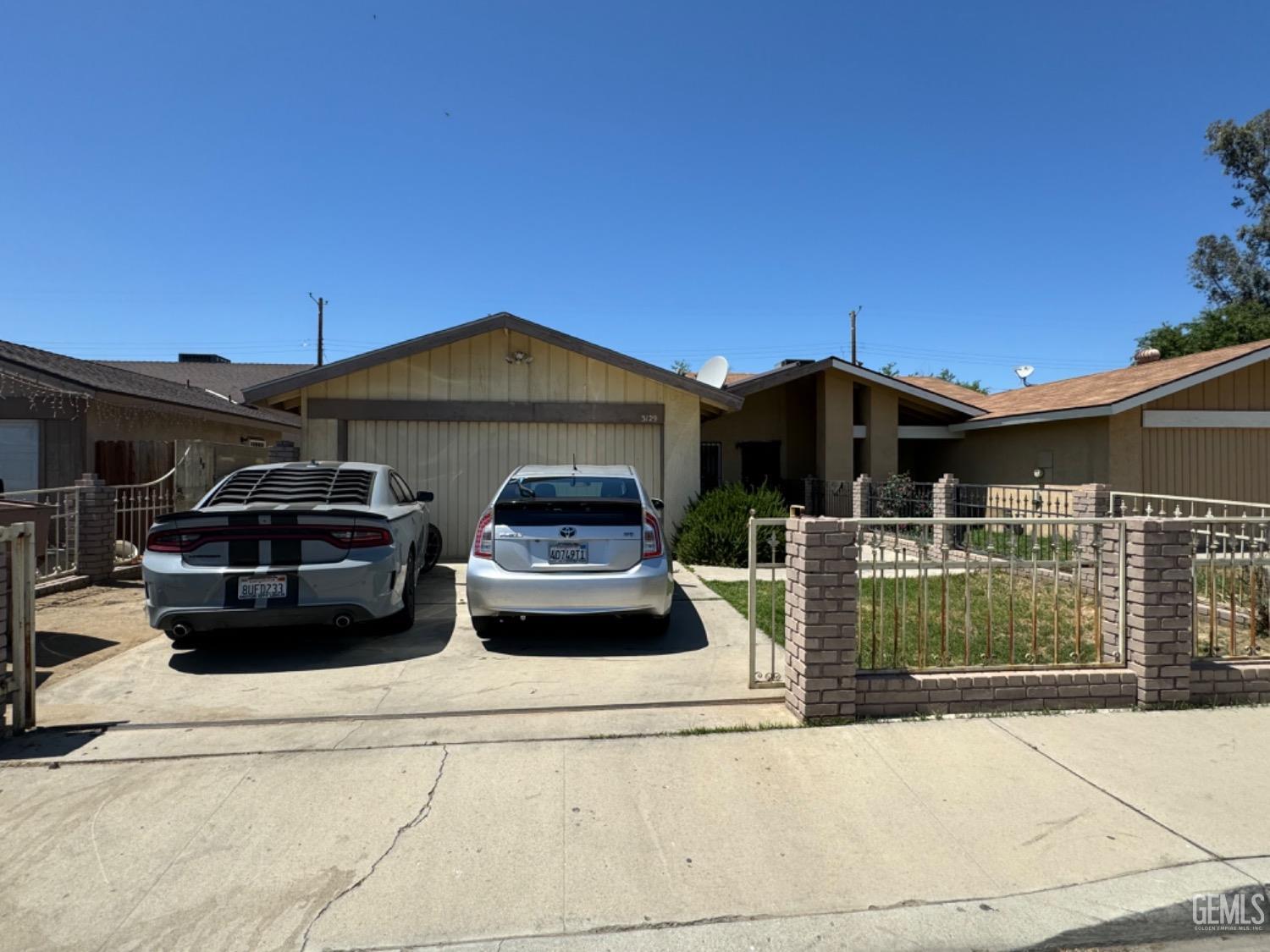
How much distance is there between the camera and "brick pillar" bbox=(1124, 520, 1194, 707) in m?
4.49

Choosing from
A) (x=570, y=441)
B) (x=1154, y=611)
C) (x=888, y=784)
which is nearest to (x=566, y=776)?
(x=888, y=784)

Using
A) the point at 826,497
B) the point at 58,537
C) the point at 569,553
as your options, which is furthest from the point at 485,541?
the point at 826,497

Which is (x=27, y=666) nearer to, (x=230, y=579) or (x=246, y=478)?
(x=230, y=579)

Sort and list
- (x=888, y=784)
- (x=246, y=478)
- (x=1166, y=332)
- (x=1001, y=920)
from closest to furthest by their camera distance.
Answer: (x=1001, y=920) < (x=888, y=784) < (x=246, y=478) < (x=1166, y=332)

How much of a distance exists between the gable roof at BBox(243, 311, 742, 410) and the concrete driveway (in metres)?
4.06

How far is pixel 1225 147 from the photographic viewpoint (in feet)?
104

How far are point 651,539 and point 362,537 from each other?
2292mm

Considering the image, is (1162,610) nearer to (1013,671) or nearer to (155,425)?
(1013,671)

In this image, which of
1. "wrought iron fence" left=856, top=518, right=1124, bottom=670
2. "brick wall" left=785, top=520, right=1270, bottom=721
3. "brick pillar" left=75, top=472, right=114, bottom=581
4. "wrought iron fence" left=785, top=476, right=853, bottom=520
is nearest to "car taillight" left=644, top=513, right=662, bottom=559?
Answer: "brick wall" left=785, top=520, right=1270, bottom=721

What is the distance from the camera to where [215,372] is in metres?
29.7

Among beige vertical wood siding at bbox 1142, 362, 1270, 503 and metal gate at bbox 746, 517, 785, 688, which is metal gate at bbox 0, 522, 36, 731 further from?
beige vertical wood siding at bbox 1142, 362, 1270, 503

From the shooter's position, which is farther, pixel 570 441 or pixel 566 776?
pixel 570 441

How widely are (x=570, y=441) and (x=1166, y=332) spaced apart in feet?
115

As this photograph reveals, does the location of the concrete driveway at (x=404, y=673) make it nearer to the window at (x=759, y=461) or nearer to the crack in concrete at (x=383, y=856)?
the crack in concrete at (x=383, y=856)
